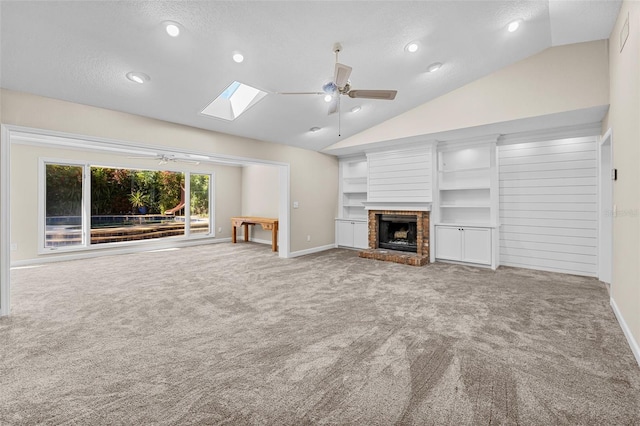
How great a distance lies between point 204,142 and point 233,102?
0.87m

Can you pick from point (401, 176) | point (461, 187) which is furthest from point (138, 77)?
point (461, 187)

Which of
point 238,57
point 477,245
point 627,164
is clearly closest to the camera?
point 627,164

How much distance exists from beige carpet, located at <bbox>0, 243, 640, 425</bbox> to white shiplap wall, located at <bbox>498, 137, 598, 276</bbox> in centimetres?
73

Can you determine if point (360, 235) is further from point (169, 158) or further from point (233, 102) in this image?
point (169, 158)

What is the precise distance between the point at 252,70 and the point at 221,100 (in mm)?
1477

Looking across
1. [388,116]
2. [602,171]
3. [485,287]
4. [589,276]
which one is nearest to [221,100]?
[388,116]

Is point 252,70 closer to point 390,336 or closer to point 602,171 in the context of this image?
point 390,336

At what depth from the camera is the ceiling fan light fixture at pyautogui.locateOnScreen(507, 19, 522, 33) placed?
10.8ft

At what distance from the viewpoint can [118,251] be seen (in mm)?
6848

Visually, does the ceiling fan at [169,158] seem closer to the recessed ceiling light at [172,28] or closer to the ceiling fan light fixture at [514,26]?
the recessed ceiling light at [172,28]

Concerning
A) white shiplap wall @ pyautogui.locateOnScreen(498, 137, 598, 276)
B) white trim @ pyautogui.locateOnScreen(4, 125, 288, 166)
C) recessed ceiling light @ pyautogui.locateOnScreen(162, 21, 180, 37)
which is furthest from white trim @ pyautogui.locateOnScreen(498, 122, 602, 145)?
recessed ceiling light @ pyautogui.locateOnScreen(162, 21, 180, 37)

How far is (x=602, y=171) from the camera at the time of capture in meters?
4.22

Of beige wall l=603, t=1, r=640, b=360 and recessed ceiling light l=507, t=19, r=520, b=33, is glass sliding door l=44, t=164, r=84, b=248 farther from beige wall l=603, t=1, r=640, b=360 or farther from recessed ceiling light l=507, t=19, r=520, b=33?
beige wall l=603, t=1, r=640, b=360

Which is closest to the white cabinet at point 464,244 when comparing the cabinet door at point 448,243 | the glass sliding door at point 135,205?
the cabinet door at point 448,243
